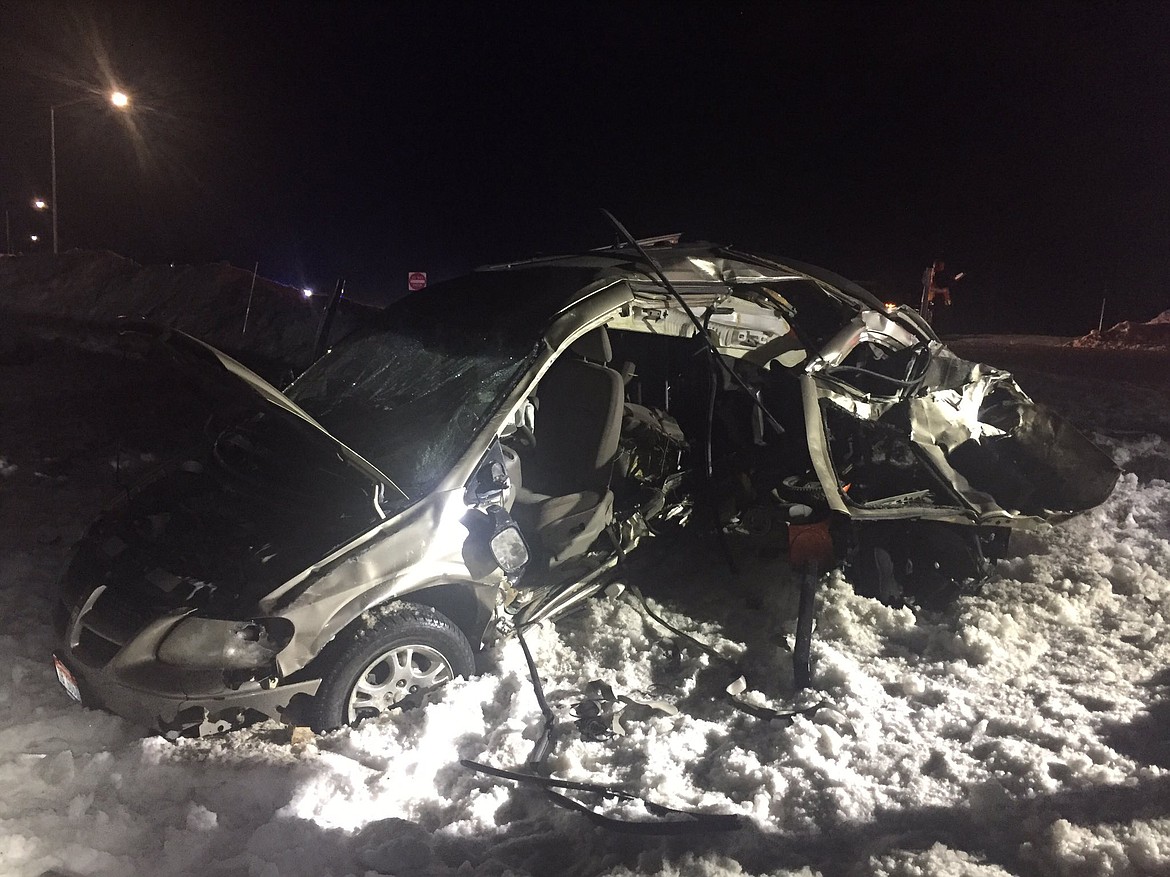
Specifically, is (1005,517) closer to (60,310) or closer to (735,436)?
(735,436)

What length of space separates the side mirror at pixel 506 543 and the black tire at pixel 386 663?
1.23 ft

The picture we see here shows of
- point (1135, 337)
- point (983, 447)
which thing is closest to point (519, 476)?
point (983, 447)

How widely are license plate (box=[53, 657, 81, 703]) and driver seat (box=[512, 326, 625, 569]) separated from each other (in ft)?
6.85

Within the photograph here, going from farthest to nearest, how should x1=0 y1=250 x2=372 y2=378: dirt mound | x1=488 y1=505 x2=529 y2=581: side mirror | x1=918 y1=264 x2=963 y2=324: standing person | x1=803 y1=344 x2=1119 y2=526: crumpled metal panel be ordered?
x1=918 y1=264 x2=963 y2=324: standing person → x1=0 y1=250 x2=372 y2=378: dirt mound → x1=803 y1=344 x2=1119 y2=526: crumpled metal panel → x1=488 y1=505 x2=529 y2=581: side mirror

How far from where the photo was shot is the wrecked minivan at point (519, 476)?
288 cm

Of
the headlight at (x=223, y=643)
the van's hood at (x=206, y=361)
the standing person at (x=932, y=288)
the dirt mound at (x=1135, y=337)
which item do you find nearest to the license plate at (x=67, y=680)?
the headlight at (x=223, y=643)

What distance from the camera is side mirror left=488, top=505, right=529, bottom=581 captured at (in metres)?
3.29

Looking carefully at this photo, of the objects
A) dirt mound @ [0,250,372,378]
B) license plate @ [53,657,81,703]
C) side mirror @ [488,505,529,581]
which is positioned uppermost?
dirt mound @ [0,250,372,378]

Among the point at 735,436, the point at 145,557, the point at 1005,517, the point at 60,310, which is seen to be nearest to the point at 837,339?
the point at 735,436

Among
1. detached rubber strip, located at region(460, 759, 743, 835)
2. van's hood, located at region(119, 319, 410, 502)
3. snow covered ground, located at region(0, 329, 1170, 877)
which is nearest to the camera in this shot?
snow covered ground, located at region(0, 329, 1170, 877)

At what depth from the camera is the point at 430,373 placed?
3.87 meters

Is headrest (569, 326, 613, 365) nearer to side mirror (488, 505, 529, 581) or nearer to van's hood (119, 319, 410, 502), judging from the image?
side mirror (488, 505, 529, 581)

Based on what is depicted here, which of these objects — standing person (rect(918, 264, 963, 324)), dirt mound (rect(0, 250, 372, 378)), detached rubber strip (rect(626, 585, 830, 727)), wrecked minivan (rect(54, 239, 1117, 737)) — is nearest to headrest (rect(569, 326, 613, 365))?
wrecked minivan (rect(54, 239, 1117, 737))

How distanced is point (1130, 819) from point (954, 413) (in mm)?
2561
